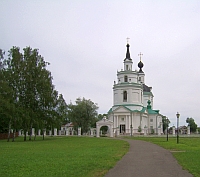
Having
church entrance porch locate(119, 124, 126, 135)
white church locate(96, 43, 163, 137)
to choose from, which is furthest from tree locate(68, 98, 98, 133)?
church entrance porch locate(119, 124, 126, 135)

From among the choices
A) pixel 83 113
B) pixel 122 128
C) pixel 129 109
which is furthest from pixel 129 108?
pixel 83 113

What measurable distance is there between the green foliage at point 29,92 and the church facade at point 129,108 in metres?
25.7

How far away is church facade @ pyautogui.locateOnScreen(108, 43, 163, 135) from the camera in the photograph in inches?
2886

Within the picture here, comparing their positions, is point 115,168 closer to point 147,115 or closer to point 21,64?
point 21,64

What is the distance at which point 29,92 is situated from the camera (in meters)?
45.5

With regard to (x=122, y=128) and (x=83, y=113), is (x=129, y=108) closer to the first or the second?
(x=122, y=128)

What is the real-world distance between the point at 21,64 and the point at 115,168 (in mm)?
34452

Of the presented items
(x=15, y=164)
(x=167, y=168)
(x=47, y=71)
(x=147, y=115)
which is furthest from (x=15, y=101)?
(x=147, y=115)

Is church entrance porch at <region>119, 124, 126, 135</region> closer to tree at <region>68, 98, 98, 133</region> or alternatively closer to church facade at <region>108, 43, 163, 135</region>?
church facade at <region>108, 43, 163, 135</region>

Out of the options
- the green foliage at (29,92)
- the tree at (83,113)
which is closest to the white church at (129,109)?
the tree at (83,113)

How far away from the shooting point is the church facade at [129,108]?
73.3 metres

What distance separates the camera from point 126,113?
2886 inches

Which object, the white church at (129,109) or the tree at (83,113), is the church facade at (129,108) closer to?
the white church at (129,109)

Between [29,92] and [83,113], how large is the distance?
102ft
